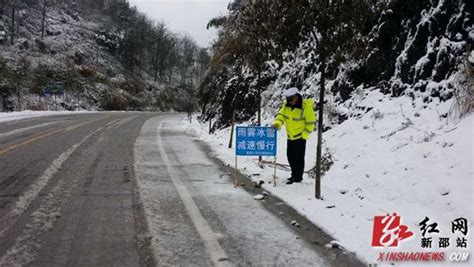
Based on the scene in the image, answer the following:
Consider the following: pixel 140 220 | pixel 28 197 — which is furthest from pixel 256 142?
pixel 28 197

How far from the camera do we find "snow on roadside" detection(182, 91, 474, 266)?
5.39 m

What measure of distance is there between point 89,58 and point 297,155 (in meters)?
64.1

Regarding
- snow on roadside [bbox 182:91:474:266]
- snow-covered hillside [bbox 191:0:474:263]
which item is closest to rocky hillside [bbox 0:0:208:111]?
snow-covered hillside [bbox 191:0:474:263]

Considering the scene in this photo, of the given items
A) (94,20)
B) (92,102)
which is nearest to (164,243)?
(92,102)

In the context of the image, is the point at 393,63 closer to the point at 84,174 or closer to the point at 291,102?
the point at 291,102

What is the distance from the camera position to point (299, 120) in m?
8.06

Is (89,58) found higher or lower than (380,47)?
higher

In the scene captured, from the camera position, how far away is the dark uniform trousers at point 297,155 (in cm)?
818

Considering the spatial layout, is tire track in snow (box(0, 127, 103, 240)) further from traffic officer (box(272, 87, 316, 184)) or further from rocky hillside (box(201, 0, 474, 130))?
rocky hillside (box(201, 0, 474, 130))

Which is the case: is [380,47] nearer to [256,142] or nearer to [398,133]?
[398,133]

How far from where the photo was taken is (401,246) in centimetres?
472

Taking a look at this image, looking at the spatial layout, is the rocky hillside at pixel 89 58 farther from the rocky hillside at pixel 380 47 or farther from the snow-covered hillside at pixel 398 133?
the snow-covered hillside at pixel 398 133

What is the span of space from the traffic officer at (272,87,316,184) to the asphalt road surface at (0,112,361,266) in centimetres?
130

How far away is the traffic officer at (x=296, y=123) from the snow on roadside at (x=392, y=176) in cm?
45
